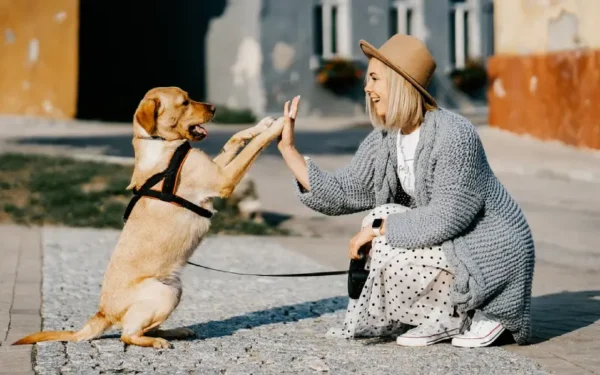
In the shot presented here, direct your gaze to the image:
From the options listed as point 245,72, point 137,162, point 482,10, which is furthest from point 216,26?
point 137,162

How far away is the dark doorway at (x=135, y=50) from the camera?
78.5ft

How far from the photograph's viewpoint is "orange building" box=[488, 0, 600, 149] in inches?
555

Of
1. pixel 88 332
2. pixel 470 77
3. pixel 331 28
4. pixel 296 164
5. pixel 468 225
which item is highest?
pixel 331 28

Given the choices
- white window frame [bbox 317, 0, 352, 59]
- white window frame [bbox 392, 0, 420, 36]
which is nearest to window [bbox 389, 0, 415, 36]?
white window frame [bbox 392, 0, 420, 36]

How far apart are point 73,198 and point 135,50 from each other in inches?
589

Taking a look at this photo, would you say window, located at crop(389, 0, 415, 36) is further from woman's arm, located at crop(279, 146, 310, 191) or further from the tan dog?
the tan dog

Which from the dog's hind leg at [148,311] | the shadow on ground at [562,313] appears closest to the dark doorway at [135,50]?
the shadow on ground at [562,313]

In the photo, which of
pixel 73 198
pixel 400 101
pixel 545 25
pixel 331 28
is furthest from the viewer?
pixel 331 28

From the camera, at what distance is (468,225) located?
210 inches

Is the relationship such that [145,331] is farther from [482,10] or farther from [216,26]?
[482,10]

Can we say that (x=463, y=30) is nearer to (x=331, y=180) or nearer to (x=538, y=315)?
(x=538, y=315)

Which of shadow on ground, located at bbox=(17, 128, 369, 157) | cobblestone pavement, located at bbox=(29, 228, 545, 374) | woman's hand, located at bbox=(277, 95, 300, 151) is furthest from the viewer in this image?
shadow on ground, located at bbox=(17, 128, 369, 157)

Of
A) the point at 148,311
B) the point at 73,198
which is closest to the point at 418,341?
the point at 148,311

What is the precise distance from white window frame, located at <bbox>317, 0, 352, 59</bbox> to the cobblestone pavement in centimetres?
1673
